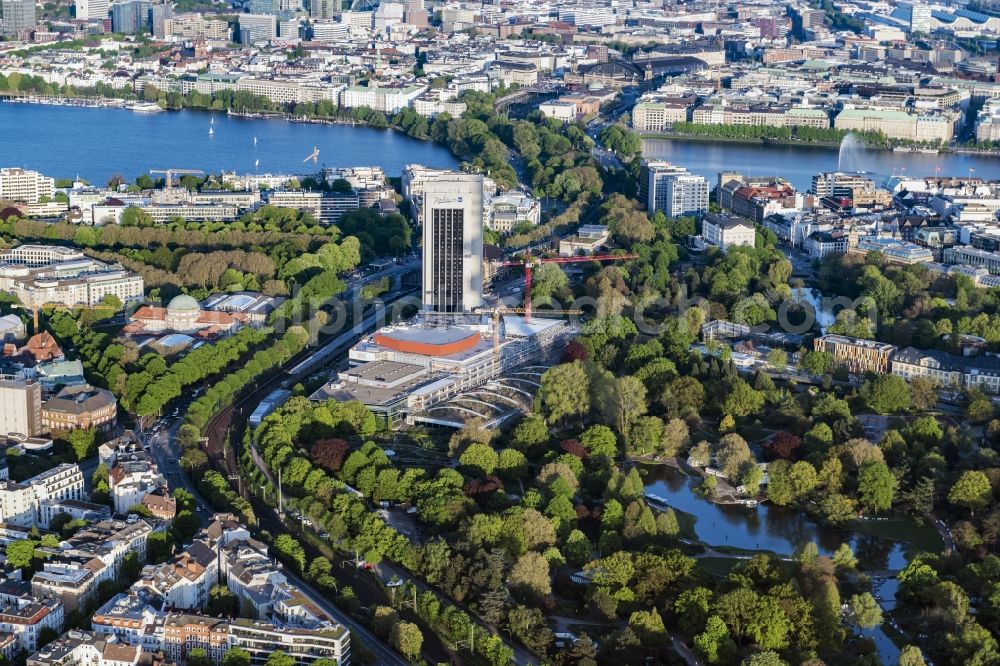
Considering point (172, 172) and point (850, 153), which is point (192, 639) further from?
point (850, 153)

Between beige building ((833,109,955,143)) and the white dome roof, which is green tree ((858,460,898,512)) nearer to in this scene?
the white dome roof

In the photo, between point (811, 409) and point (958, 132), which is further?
point (958, 132)

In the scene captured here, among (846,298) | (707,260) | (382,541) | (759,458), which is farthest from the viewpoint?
(707,260)

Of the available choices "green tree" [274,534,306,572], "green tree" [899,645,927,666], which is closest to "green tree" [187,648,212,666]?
"green tree" [274,534,306,572]

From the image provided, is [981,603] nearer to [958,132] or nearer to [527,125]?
[527,125]

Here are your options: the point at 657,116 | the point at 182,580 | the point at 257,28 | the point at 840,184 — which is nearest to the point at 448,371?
the point at 182,580

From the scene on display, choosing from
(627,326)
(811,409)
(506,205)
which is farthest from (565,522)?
(506,205)

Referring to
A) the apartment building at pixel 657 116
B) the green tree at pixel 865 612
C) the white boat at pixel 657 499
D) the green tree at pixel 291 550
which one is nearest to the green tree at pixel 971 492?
the green tree at pixel 865 612
